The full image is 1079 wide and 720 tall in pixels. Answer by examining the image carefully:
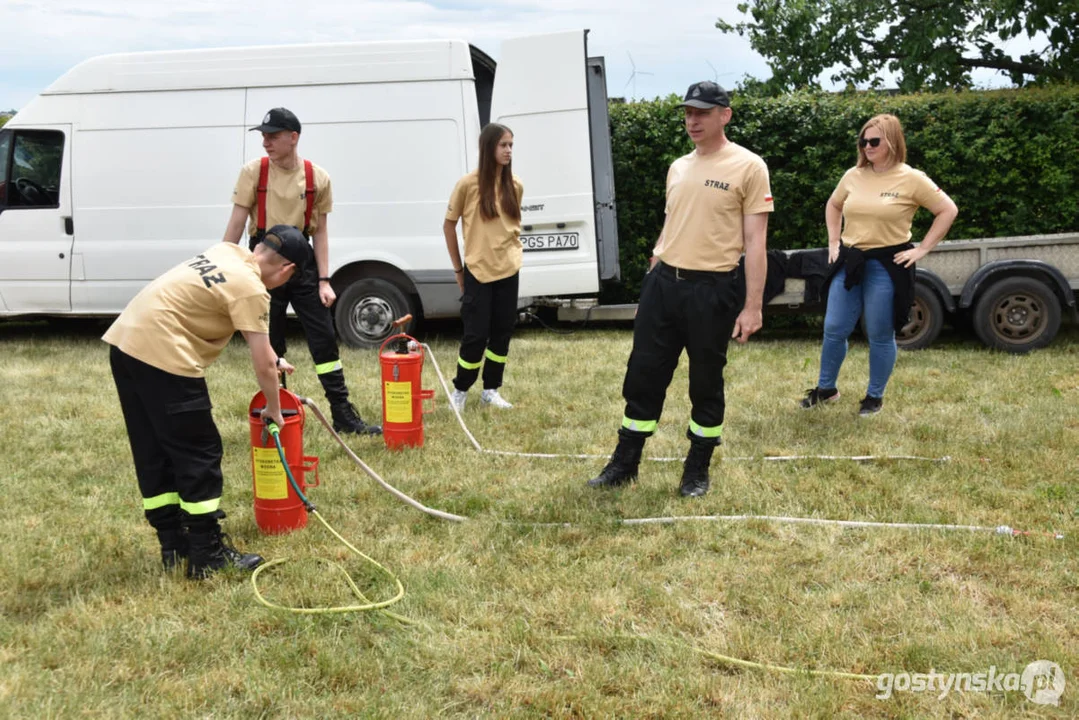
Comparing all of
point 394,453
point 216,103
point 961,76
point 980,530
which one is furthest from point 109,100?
point 961,76

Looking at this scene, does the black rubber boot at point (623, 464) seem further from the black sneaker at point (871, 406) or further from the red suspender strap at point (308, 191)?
the red suspender strap at point (308, 191)

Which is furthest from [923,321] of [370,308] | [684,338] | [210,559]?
[210,559]

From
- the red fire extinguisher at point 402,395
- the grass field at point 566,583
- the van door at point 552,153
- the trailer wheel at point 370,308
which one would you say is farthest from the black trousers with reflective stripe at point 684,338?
the trailer wheel at point 370,308

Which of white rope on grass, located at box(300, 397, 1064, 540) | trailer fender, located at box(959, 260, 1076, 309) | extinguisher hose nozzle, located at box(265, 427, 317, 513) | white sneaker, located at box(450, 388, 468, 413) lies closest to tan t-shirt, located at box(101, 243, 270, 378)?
extinguisher hose nozzle, located at box(265, 427, 317, 513)

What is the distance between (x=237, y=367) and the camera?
798 cm

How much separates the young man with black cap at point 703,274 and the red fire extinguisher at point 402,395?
1366mm

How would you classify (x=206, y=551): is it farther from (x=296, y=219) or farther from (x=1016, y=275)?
(x=1016, y=275)

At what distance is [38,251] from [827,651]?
8.55m

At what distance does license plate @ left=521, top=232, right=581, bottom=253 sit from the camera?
28.8ft

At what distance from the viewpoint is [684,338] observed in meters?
4.56

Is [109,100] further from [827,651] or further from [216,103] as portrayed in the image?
[827,651]

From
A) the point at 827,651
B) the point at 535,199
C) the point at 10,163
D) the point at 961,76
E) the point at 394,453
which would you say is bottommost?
the point at 827,651

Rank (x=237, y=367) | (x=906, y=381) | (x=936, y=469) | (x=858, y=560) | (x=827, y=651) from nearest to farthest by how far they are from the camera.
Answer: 1. (x=827, y=651)
2. (x=858, y=560)
3. (x=936, y=469)
4. (x=906, y=381)
5. (x=237, y=367)

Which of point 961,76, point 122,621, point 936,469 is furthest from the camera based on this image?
point 961,76
